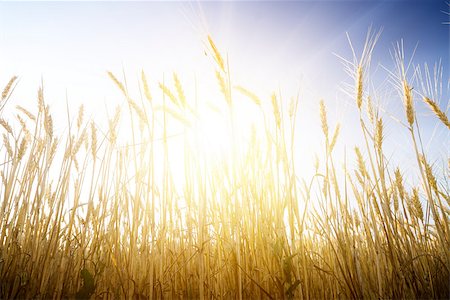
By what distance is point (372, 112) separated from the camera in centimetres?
169

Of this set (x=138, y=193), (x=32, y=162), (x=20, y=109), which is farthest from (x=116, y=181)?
(x=20, y=109)

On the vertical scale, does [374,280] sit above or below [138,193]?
below

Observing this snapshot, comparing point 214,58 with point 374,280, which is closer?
point 214,58

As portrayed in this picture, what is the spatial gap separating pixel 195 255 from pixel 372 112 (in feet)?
4.68

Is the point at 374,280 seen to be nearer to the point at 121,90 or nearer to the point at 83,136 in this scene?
the point at 121,90

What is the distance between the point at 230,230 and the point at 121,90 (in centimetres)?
100

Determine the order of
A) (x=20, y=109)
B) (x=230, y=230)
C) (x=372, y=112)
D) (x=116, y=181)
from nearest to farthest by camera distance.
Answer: (x=230, y=230)
(x=116, y=181)
(x=372, y=112)
(x=20, y=109)

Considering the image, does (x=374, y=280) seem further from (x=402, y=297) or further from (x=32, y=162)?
(x=32, y=162)

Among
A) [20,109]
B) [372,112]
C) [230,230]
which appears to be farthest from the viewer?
[20,109]

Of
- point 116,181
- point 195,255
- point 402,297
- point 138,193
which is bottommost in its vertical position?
point 402,297

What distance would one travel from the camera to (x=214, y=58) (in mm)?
1289

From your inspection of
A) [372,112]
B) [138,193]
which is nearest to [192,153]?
[138,193]

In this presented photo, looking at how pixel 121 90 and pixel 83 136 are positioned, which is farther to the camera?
pixel 83 136

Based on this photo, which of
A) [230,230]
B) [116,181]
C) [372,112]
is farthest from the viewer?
[372,112]
